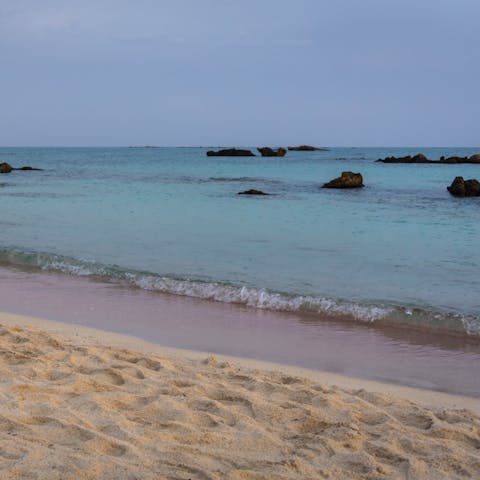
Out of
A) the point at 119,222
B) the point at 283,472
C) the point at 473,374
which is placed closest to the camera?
the point at 283,472

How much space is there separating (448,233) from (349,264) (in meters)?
6.41

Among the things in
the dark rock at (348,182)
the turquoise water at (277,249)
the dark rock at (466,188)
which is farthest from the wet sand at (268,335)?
the dark rock at (348,182)

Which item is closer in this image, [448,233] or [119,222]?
[448,233]

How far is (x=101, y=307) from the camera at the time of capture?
352 inches

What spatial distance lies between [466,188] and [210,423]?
2832 centimetres

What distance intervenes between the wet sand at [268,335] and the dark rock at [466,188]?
23634 millimetres

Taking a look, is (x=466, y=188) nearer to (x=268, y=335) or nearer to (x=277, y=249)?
(x=277, y=249)

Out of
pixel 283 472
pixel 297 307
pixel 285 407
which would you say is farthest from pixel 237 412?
pixel 297 307

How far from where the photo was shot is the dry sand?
3764 mm

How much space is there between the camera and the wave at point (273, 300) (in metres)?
8.38

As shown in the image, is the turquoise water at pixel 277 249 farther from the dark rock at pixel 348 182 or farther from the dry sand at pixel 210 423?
the dark rock at pixel 348 182

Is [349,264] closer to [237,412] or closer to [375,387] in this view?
[375,387]

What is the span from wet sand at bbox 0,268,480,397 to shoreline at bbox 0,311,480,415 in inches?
5.9

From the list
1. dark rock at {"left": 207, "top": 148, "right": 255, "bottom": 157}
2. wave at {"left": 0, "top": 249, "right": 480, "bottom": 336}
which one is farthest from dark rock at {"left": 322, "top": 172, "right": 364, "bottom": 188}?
dark rock at {"left": 207, "top": 148, "right": 255, "bottom": 157}
